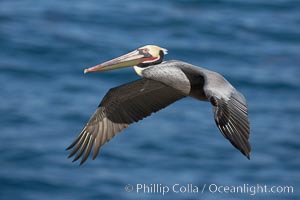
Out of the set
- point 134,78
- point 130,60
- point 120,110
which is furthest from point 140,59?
point 134,78

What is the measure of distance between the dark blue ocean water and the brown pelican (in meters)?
5.87

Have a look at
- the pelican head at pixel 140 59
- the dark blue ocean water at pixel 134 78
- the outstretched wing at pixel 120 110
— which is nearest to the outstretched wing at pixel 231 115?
the pelican head at pixel 140 59

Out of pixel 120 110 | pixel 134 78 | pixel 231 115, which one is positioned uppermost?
pixel 134 78

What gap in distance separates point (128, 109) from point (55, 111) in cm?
786

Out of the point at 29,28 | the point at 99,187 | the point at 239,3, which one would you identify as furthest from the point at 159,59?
the point at 239,3

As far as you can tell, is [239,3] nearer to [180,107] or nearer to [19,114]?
[180,107]

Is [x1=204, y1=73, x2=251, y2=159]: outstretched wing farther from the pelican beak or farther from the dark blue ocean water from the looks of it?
the dark blue ocean water

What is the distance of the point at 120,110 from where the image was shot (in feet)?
36.4

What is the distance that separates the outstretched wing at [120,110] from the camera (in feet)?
36.0

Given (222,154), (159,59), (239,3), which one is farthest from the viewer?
(239,3)

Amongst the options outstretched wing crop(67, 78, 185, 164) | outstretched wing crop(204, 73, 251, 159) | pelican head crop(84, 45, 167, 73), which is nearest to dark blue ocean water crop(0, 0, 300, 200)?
outstretched wing crop(67, 78, 185, 164)

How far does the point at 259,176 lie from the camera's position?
1759 centimetres

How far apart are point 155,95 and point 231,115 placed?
190 cm

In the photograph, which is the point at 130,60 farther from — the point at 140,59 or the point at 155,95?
the point at 155,95
